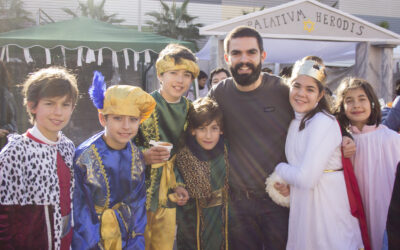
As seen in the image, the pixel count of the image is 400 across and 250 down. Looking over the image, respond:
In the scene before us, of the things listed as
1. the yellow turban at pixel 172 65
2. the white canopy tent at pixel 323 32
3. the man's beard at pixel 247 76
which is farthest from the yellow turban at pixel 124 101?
the white canopy tent at pixel 323 32

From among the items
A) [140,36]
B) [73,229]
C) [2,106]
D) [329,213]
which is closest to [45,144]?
[73,229]

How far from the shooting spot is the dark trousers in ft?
8.36

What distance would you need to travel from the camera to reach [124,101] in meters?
2.29

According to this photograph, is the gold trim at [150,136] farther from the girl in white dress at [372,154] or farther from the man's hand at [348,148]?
the girl in white dress at [372,154]

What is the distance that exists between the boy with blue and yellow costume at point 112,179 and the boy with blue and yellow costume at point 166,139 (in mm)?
259

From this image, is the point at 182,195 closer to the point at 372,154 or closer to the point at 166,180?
the point at 166,180

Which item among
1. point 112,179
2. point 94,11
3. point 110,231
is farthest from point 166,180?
point 94,11

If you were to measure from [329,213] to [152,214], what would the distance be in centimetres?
139

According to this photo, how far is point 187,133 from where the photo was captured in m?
2.86

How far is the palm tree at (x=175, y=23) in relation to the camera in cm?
2195

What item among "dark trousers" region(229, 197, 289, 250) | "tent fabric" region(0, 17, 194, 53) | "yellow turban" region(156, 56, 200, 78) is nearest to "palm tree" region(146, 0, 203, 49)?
"tent fabric" region(0, 17, 194, 53)

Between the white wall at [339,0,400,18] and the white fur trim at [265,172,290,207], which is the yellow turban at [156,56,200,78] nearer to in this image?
the white fur trim at [265,172,290,207]

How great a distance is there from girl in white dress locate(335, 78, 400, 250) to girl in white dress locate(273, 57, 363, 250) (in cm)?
38

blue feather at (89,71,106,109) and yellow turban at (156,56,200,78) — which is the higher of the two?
yellow turban at (156,56,200,78)
